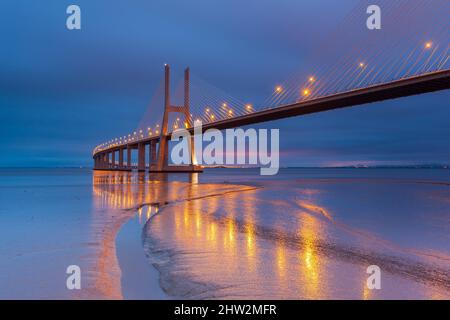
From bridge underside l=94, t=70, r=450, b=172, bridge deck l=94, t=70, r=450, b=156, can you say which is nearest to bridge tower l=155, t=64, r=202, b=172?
bridge underside l=94, t=70, r=450, b=172

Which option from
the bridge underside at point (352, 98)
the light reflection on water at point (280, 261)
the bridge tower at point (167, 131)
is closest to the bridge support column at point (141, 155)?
the bridge tower at point (167, 131)

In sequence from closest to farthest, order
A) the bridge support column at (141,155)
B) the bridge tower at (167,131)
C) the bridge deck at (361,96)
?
the bridge deck at (361,96) → the bridge tower at (167,131) → the bridge support column at (141,155)

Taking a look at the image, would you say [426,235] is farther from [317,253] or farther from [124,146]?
[124,146]

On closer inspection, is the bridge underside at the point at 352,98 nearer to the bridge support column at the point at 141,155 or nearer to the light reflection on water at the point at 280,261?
the light reflection on water at the point at 280,261

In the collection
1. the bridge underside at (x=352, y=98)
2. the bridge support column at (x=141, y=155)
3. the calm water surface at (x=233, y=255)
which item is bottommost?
the calm water surface at (x=233, y=255)

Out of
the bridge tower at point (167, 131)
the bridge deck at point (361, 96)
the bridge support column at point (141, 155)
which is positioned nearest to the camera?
the bridge deck at point (361, 96)

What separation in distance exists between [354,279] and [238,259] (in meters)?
1.46

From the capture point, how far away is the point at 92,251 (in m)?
5.24

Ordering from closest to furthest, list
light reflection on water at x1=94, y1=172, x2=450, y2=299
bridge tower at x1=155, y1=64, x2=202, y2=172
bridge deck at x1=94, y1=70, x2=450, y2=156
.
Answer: light reflection on water at x1=94, y1=172, x2=450, y2=299, bridge deck at x1=94, y1=70, x2=450, y2=156, bridge tower at x1=155, y1=64, x2=202, y2=172

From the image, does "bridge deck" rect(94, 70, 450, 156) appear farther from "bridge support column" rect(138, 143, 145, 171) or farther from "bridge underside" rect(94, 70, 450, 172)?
"bridge support column" rect(138, 143, 145, 171)

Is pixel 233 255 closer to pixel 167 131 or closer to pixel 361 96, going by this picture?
pixel 361 96

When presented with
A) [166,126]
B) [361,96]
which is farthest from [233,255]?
[166,126]

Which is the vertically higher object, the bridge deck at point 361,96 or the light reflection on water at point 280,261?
the bridge deck at point 361,96

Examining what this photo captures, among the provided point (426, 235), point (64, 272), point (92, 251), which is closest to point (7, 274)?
point (64, 272)
